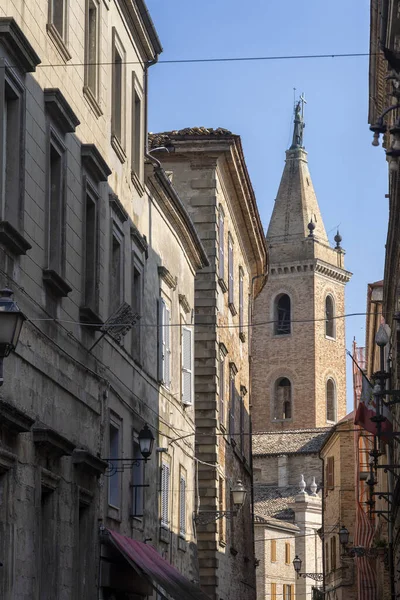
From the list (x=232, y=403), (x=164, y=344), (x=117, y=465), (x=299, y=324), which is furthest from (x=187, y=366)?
(x=299, y=324)

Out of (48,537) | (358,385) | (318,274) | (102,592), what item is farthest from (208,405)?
(318,274)

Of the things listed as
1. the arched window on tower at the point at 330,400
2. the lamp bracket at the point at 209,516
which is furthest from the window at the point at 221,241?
the arched window on tower at the point at 330,400

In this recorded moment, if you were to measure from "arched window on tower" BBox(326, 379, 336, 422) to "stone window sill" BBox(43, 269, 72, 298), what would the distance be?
3990 inches

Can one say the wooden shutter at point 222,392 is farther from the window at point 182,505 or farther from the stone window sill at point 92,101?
the stone window sill at point 92,101

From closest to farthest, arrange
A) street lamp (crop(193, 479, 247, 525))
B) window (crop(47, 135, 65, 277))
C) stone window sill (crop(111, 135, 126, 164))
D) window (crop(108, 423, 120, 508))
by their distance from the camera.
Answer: window (crop(47, 135, 65, 277)), window (crop(108, 423, 120, 508)), stone window sill (crop(111, 135, 126, 164)), street lamp (crop(193, 479, 247, 525))

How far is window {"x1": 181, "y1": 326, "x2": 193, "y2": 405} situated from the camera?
28.5m

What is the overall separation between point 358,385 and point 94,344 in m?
48.2

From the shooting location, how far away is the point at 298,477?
4038 inches

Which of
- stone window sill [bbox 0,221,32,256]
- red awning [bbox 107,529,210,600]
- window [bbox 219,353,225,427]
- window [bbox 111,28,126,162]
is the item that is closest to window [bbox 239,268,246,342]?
window [bbox 219,353,225,427]

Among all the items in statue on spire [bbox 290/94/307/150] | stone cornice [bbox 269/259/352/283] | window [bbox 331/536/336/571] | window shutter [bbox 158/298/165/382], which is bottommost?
window [bbox 331/536/336/571]

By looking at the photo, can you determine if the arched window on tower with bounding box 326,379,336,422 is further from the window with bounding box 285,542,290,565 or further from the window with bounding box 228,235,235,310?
the window with bounding box 228,235,235,310

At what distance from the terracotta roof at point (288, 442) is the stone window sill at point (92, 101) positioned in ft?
273

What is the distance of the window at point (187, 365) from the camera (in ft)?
93.5

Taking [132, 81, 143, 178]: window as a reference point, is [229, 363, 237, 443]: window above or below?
below
